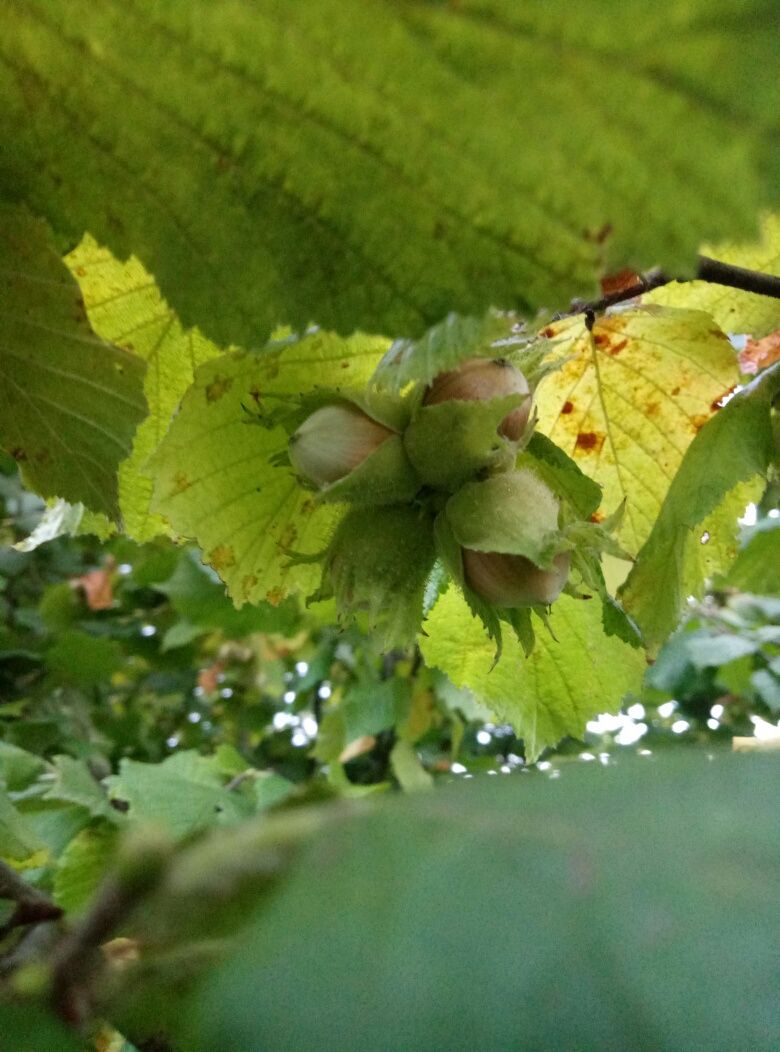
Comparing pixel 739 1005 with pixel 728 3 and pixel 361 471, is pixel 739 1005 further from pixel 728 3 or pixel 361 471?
pixel 361 471

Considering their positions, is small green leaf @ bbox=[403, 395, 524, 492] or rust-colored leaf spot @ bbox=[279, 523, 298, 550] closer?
small green leaf @ bbox=[403, 395, 524, 492]

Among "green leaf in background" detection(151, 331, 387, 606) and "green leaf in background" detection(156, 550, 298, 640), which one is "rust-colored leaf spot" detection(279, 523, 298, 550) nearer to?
"green leaf in background" detection(151, 331, 387, 606)

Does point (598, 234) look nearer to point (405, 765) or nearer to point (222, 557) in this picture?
point (222, 557)

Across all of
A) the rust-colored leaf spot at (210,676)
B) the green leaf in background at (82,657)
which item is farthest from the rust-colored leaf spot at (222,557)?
the rust-colored leaf spot at (210,676)

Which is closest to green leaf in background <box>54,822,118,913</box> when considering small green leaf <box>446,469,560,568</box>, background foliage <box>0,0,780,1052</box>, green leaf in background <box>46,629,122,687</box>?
background foliage <box>0,0,780,1052</box>

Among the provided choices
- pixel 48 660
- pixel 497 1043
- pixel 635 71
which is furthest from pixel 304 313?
pixel 48 660

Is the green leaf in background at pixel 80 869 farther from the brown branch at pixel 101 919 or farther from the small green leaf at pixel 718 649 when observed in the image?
the small green leaf at pixel 718 649

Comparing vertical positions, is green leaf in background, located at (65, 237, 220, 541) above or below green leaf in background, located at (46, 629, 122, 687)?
above
